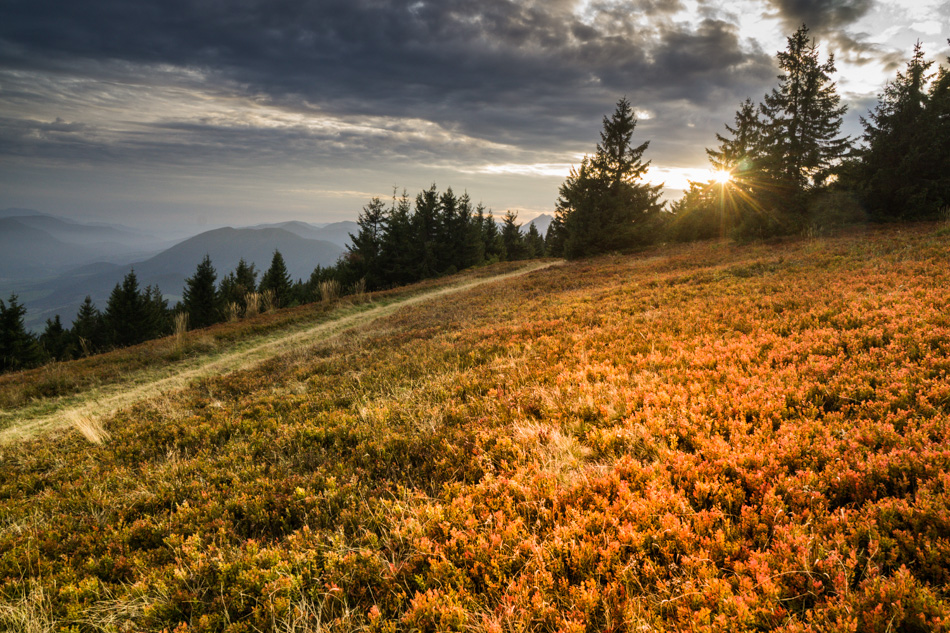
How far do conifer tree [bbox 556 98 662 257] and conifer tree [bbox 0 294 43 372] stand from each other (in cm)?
6397

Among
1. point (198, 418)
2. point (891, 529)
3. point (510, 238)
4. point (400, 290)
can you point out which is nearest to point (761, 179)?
point (400, 290)

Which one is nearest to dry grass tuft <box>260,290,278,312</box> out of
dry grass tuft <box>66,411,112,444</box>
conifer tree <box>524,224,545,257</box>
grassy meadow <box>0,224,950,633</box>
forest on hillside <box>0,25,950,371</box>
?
forest on hillside <box>0,25,950,371</box>

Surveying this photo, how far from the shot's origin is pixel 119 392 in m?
12.7

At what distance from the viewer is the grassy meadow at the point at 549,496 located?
281 centimetres

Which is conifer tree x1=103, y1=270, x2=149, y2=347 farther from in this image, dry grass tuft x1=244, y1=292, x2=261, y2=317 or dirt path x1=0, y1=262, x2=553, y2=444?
dirt path x1=0, y1=262, x2=553, y2=444

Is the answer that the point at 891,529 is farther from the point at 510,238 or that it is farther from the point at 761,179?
the point at 510,238

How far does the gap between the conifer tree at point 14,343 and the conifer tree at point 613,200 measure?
2518 inches

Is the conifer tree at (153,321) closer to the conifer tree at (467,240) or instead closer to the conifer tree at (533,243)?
the conifer tree at (467,240)

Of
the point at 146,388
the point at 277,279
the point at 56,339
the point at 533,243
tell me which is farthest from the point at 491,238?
the point at 56,339

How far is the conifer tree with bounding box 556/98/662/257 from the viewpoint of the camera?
33.4 m

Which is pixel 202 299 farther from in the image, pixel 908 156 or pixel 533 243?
pixel 908 156

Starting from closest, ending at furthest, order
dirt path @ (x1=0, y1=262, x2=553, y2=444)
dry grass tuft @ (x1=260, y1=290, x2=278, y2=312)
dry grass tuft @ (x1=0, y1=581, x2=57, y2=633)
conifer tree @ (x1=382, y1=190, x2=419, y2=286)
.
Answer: dry grass tuft @ (x1=0, y1=581, x2=57, y2=633), dirt path @ (x1=0, y1=262, x2=553, y2=444), dry grass tuft @ (x1=260, y1=290, x2=278, y2=312), conifer tree @ (x1=382, y1=190, x2=419, y2=286)

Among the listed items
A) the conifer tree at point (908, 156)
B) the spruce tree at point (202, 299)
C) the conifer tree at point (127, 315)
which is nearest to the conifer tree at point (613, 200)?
the conifer tree at point (908, 156)

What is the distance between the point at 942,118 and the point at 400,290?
3395 centimetres
